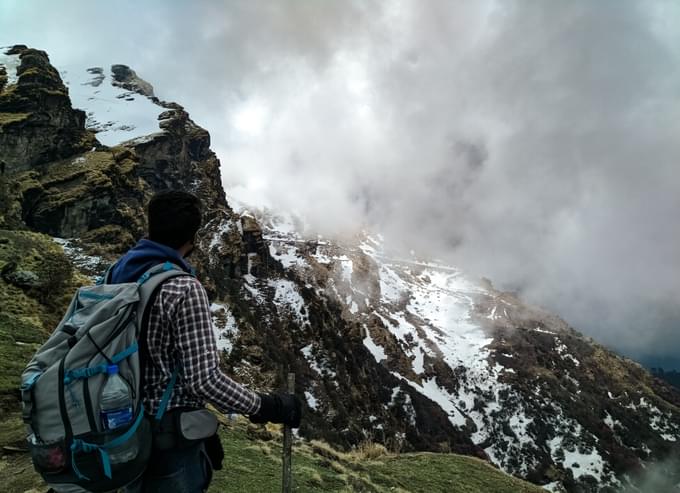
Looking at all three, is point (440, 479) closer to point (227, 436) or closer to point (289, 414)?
point (227, 436)

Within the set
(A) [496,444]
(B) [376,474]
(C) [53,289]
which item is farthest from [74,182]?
(A) [496,444]

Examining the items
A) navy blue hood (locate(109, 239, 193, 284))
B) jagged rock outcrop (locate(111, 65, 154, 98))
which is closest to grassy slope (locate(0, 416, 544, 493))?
navy blue hood (locate(109, 239, 193, 284))

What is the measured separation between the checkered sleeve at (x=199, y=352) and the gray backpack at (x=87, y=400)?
298 millimetres

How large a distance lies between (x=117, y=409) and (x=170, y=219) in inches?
57.8

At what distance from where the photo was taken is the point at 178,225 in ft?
11.0

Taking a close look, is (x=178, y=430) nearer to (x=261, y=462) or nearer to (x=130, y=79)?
(x=261, y=462)

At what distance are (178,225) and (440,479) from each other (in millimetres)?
11651

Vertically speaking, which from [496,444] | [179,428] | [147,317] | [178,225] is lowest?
[496,444]

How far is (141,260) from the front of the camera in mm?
3213

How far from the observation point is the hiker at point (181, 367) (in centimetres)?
296

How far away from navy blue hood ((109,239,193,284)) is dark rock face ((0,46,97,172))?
47914mm

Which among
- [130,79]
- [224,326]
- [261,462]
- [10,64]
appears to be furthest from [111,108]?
[261,462]

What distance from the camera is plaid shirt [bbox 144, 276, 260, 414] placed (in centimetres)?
295

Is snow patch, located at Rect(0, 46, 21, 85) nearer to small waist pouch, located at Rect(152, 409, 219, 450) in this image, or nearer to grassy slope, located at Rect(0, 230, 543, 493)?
grassy slope, located at Rect(0, 230, 543, 493)
